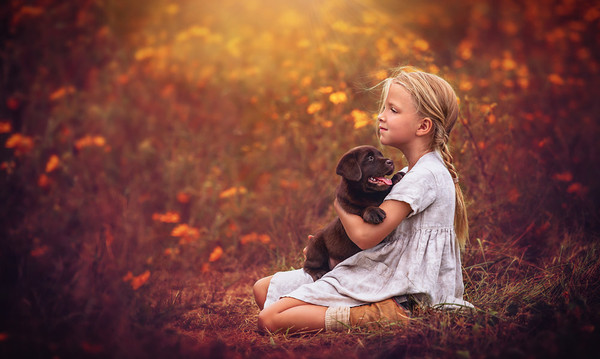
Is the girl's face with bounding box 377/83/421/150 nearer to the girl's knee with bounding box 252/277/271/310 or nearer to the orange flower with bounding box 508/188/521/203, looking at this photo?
the girl's knee with bounding box 252/277/271/310

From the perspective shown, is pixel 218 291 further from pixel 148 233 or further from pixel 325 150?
pixel 325 150

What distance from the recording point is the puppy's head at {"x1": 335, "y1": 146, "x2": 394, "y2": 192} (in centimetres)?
284

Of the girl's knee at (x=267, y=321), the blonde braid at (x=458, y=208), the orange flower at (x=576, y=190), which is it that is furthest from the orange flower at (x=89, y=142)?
the orange flower at (x=576, y=190)

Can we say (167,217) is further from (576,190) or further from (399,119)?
(576,190)

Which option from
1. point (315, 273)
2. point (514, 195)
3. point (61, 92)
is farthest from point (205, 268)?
point (61, 92)

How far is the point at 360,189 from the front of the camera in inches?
116

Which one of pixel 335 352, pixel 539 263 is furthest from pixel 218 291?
pixel 539 263

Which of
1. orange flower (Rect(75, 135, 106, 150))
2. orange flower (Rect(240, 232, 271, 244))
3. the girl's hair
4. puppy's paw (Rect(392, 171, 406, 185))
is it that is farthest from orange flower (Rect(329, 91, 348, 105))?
orange flower (Rect(75, 135, 106, 150))

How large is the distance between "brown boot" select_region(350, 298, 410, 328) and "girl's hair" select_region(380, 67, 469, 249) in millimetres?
643

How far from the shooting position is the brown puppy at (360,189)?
2836 millimetres

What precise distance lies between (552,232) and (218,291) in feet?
9.66

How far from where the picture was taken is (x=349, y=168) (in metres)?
2.86

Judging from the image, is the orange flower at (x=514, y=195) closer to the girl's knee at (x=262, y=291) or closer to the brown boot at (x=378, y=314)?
the brown boot at (x=378, y=314)

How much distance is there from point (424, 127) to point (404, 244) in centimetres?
72
